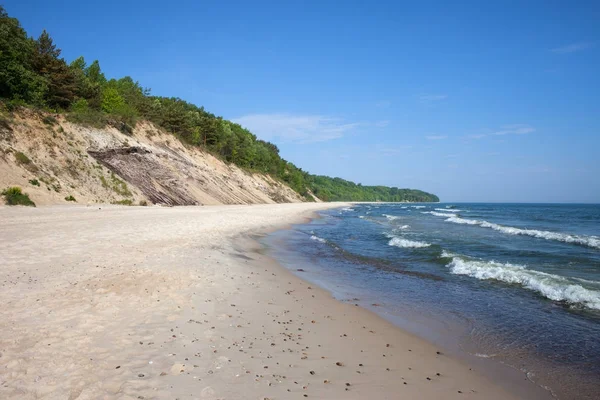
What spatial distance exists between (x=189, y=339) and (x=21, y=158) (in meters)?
27.5

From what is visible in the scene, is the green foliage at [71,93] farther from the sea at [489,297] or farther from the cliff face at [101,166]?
the sea at [489,297]

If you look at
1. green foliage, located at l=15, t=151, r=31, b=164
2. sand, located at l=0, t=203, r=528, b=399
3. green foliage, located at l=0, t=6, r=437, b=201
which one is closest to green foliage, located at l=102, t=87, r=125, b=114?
green foliage, located at l=0, t=6, r=437, b=201

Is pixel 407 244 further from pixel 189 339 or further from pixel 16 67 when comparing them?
pixel 16 67

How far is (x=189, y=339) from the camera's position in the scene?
5.07 meters

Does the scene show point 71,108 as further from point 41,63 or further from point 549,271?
point 549,271

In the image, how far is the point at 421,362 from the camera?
17.1ft

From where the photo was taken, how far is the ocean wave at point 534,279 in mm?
8892

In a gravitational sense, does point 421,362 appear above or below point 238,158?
below

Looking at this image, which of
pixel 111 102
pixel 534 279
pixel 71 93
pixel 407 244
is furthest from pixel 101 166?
pixel 534 279

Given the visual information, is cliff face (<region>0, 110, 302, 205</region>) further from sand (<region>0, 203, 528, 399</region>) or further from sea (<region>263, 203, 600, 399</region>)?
sea (<region>263, 203, 600, 399</region>)

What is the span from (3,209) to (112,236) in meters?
9.82

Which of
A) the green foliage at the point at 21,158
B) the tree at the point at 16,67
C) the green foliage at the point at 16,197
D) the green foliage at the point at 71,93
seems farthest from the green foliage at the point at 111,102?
the green foliage at the point at 16,197

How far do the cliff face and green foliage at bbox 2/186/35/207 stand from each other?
82 cm

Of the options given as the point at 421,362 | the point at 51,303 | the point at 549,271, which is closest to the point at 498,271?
the point at 549,271
